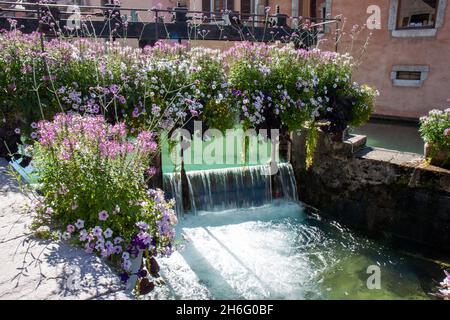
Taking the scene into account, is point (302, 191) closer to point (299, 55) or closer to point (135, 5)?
point (299, 55)

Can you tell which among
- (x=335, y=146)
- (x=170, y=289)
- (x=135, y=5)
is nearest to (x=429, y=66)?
(x=335, y=146)

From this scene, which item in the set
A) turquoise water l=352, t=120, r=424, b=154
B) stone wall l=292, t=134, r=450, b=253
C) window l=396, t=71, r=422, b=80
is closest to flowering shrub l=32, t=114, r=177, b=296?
stone wall l=292, t=134, r=450, b=253

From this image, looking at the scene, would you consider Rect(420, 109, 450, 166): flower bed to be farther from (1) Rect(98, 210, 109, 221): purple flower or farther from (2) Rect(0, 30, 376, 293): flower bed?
(1) Rect(98, 210, 109, 221): purple flower

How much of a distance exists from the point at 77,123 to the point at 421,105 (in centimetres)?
1215

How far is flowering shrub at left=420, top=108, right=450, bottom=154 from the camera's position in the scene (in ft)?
19.7

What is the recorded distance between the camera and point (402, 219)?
654 centimetres

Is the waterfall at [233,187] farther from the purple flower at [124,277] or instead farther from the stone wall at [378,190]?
the purple flower at [124,277]

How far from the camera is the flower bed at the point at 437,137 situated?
19.7ft

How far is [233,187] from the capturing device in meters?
7.73

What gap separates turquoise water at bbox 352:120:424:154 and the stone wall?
13.0 ft

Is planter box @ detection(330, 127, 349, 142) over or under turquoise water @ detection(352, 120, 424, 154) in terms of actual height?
over

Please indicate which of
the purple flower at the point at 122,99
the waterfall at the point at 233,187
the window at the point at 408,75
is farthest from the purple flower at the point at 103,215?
the window at the point at 408,75

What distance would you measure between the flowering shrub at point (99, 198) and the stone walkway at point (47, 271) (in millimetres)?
133

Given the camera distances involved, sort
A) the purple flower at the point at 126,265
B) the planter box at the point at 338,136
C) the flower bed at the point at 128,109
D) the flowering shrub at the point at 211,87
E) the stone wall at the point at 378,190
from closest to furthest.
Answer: the purple flower at the point at 126,265 < the flower bed at the point at 128,109 < the flowering shrub at the point at 211,87 < the stone wall at the point at 378,190 < the planter box at the point at 338,136
